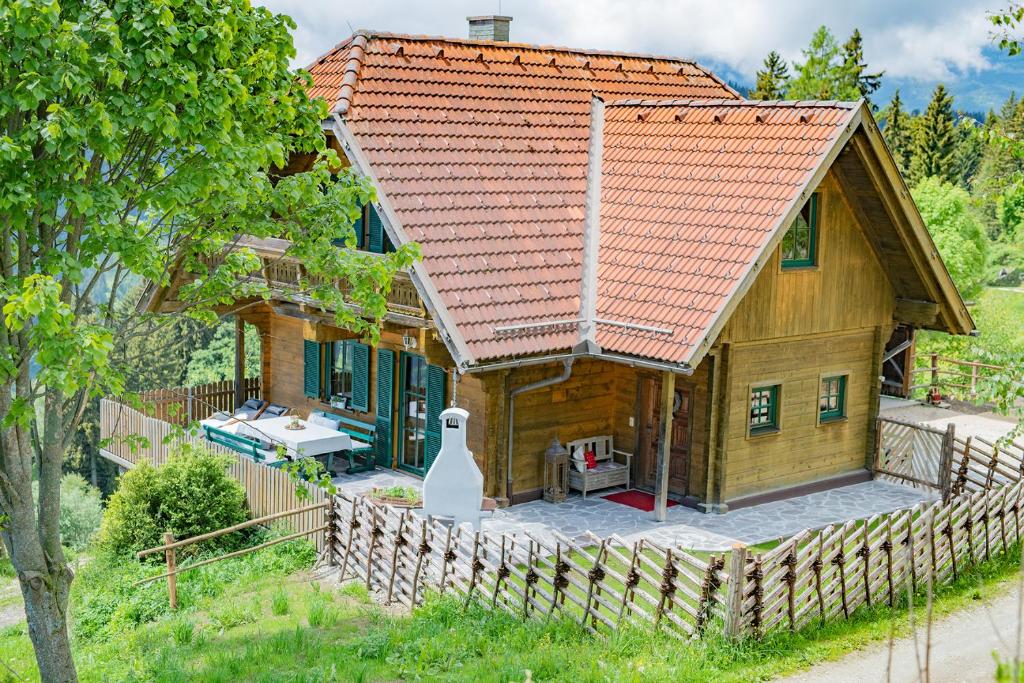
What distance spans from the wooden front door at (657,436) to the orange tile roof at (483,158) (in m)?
1.96

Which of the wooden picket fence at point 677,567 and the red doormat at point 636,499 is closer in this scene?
the wooden picket fence at point 677,567

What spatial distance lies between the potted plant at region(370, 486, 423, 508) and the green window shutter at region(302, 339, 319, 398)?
3.50 metres

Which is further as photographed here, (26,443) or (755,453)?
(755,453)

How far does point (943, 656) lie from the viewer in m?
11.6

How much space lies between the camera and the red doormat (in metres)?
17.3

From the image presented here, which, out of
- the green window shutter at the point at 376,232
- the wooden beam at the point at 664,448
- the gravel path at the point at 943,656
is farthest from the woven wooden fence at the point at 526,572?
the green window shutter at the point at 376,232

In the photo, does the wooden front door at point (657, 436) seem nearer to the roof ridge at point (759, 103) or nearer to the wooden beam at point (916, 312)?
the wooden beam at point (916, 312)

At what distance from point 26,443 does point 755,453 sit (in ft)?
34.9

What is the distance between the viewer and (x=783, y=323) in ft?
57.1

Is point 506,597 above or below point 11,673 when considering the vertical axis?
above

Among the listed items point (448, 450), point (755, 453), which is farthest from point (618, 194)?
point (448, 450)

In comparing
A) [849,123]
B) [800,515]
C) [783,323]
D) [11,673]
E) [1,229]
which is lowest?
[11,673]

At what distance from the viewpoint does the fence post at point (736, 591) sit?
1099cm

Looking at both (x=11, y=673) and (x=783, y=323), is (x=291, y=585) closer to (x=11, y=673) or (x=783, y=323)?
(x=11, y=673)
